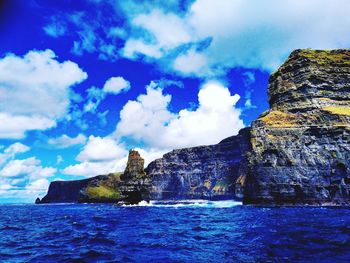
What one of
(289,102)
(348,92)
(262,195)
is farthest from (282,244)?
(348,92)

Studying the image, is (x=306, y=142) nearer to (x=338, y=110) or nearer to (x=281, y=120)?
(x=281, y=120)

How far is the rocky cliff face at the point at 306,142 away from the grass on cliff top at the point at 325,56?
530 mm

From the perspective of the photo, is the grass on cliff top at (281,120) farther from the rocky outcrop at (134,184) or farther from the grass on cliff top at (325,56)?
the rocky outcrop at (134,184)

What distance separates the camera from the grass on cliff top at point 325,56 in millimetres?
122875

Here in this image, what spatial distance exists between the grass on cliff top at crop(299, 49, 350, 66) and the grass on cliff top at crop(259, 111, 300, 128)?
26.3 meters

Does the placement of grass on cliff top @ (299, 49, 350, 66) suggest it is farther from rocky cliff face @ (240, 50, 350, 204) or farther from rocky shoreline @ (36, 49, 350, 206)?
rocky cliff face @ (240, 50, 350, 204)

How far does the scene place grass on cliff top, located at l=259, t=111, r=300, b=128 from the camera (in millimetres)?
108312

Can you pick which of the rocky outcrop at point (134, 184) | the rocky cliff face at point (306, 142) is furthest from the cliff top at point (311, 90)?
the rocky outcrop at point (134, 184)

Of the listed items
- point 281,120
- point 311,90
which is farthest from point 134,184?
point 311,90

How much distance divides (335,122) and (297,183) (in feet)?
73.8

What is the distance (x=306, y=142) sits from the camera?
103438 millimetres

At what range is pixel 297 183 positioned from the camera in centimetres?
9781

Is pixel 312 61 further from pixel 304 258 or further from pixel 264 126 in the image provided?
pixel 304 258

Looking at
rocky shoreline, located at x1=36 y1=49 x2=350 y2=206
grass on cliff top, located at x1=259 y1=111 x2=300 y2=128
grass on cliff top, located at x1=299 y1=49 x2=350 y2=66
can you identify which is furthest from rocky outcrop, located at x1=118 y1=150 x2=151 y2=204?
grass on cliff top, located at x1=299 y1=49 x2=350 y2=66
